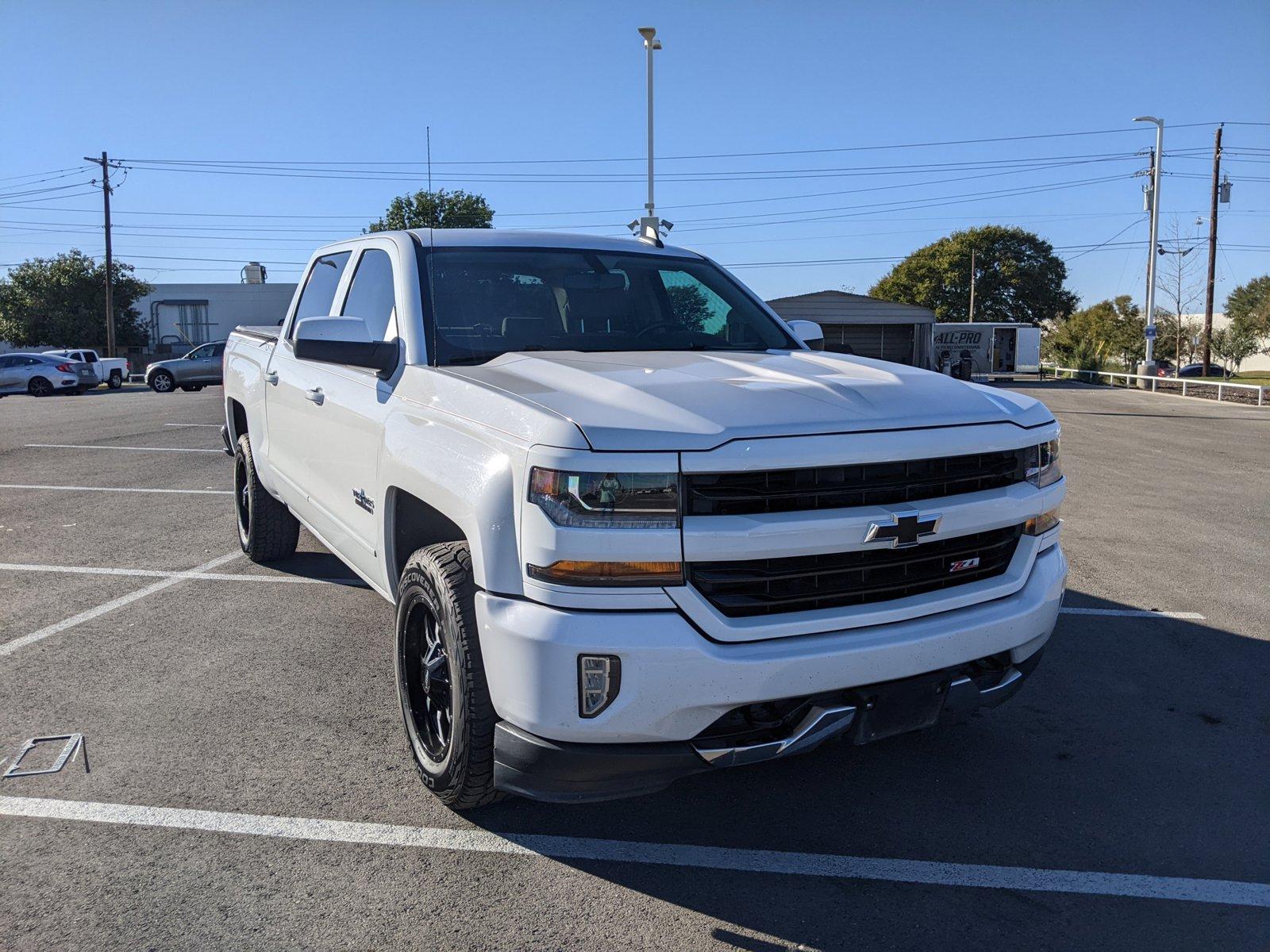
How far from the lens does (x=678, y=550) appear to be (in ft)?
8.59

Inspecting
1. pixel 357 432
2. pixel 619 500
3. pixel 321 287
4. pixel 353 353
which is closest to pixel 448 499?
pixel 619 500

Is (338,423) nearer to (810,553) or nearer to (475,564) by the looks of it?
(475,564)

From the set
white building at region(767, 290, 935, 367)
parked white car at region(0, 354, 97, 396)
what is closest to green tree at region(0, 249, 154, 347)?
parked white car at region(0, 354, 97, 396)

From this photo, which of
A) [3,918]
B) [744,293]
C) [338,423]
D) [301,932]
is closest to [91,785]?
[3,918]

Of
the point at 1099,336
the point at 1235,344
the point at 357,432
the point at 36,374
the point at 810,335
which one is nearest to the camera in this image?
the point at 357,432

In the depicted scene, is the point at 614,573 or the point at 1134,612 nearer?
the point at 614,573

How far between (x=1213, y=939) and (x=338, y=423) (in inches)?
139

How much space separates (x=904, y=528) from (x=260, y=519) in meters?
4.75

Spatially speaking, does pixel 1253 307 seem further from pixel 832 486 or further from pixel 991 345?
pixel 832 486

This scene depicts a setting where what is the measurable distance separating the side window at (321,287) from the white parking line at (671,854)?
2.42 meters

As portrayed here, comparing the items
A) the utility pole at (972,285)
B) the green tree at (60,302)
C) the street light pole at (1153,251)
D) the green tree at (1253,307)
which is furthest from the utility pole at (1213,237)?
the green tree at (60,302)

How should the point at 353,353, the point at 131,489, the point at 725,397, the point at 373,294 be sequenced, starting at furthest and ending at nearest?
the point at 131,489
the point at 373,294
the point at 353,353
the point at 725,397

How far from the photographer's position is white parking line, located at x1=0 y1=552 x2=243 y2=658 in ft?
16.6

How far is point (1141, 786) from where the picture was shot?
3.57 m
